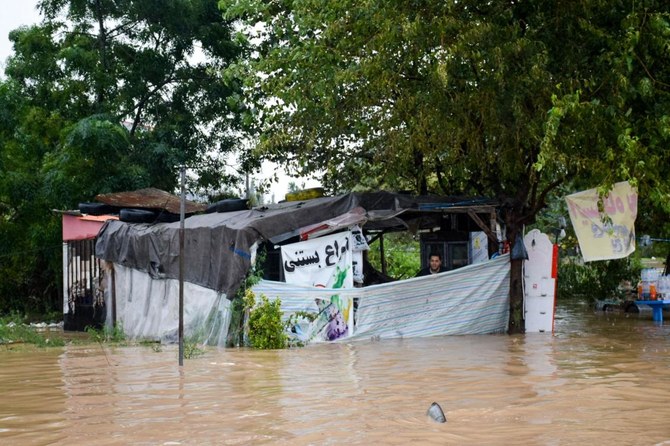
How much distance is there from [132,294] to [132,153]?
5.54m

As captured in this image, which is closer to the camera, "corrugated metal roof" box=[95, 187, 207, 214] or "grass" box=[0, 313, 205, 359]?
"grass" box=[0, 313, 205, 359]

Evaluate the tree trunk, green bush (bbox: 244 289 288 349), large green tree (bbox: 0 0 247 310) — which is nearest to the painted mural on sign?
green bush (bbox: 244 289 288 349)

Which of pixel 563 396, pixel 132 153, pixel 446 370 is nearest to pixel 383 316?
pixel 446 370

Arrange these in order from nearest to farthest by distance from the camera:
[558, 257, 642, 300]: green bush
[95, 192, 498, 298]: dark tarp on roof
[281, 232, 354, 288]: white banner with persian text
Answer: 1. [95, 192, 498, 298]: dark tarp on roof
2. [281, 232, 354, 288]: white banner with persian text
3. [558, 257, 642, 300]: green bush

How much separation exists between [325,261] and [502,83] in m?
4.15

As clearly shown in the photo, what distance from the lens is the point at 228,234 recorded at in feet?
48.2

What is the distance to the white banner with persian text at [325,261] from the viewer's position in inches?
591

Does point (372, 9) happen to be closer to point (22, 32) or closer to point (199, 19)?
point (199, 19)

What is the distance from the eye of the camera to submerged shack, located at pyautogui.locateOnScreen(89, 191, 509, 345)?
14.7 meters

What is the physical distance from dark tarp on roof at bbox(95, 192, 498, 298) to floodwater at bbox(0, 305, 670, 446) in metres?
1.54

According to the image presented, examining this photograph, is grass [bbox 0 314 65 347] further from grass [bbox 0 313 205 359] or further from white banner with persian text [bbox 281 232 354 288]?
white banner with persian text [bbox 281 232 354 288]

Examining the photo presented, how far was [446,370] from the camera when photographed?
11312mm

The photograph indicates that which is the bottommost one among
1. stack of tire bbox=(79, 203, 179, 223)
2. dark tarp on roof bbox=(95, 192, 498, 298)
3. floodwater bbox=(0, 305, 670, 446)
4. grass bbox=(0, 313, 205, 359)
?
floodwater bbox=(0, 305, 670, 446)

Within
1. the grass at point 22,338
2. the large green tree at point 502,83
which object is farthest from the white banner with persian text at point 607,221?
the grass at point 22,338
